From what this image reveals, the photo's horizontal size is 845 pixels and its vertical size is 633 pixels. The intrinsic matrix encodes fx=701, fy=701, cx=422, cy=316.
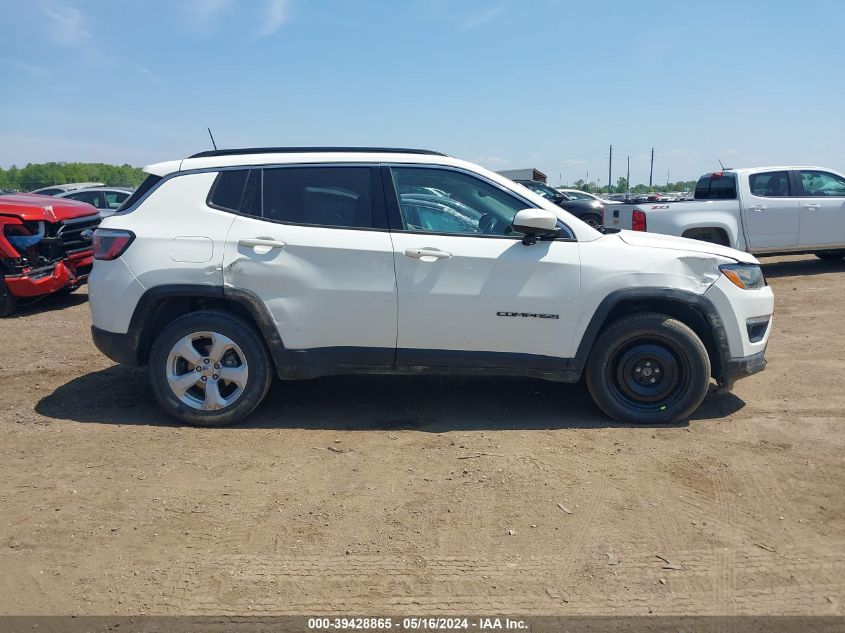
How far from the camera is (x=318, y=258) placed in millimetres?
4789

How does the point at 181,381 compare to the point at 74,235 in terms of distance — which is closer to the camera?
the point at 181,381

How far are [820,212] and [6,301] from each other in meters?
12.2

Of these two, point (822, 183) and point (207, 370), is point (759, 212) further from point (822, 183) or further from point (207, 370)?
point (207, 370)

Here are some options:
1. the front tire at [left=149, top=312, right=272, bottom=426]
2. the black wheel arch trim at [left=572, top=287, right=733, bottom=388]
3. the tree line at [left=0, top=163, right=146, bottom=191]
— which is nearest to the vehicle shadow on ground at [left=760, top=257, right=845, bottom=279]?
the black wheel arch trim at [left=572, top=287, right=733, bottom=388]

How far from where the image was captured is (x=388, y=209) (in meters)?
4.93

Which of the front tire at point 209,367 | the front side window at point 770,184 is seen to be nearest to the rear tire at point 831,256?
the front side window at point 770,184

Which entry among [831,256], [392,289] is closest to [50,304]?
[392,289]

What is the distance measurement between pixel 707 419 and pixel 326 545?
122 inches

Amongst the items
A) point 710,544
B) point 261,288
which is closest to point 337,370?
point 261,288

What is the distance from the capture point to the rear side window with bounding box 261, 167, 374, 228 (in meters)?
4.93

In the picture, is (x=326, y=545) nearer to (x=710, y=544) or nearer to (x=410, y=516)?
(x=410, y=516)

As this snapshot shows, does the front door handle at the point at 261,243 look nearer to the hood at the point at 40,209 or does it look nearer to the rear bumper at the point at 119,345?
the rear bumper at the point at 119,345

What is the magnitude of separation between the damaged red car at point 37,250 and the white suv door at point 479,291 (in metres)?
5.80

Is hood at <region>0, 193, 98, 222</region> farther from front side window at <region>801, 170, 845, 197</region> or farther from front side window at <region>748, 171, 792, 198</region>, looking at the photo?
front side window at <region>801, 170, 845, 197</region>
